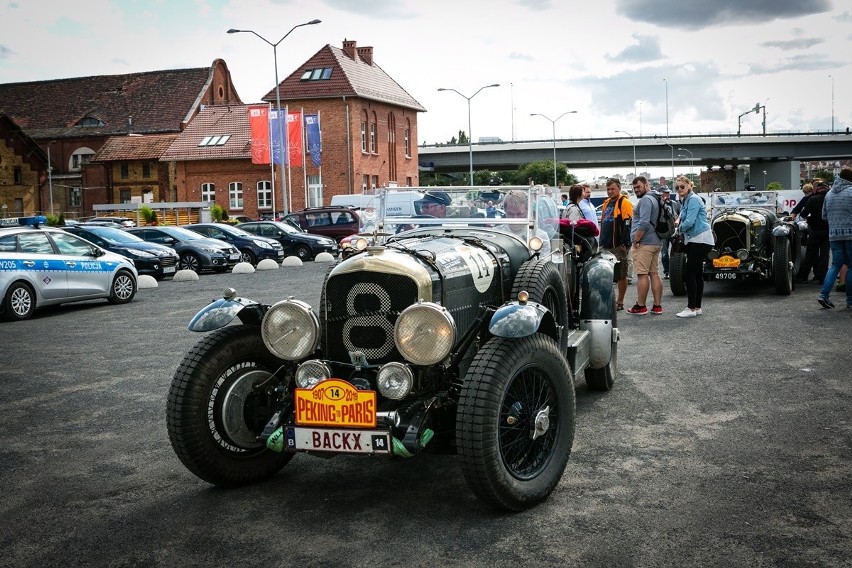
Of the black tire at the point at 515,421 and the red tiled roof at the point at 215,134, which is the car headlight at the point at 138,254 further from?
the red tiled roof at the point at 215,134

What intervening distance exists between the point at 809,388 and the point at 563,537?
413 cm

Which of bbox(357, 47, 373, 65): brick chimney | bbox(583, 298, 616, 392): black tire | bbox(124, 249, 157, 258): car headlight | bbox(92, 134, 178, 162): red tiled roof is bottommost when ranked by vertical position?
bbox(583, 298, 616, 392): black tire

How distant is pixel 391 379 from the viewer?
509cm

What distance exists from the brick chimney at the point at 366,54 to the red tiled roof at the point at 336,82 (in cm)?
50

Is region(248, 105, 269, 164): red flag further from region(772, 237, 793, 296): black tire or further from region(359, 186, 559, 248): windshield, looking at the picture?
region(359, 186, 559, 248): windshield

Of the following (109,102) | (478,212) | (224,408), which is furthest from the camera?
(109,102)

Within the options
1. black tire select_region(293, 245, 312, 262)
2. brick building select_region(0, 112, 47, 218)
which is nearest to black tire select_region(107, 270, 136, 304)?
black tire select_region(293, 245, 312, 262)

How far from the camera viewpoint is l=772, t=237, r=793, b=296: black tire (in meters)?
14.9

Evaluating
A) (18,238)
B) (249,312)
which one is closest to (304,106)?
(18,238)

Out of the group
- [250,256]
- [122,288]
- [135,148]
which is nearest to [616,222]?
[122,288]

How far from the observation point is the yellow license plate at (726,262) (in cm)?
1532

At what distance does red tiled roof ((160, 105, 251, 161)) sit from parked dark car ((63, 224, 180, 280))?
3713 centimetres

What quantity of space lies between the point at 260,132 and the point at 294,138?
1778 millimetres

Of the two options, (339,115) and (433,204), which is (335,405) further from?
(339,115)
